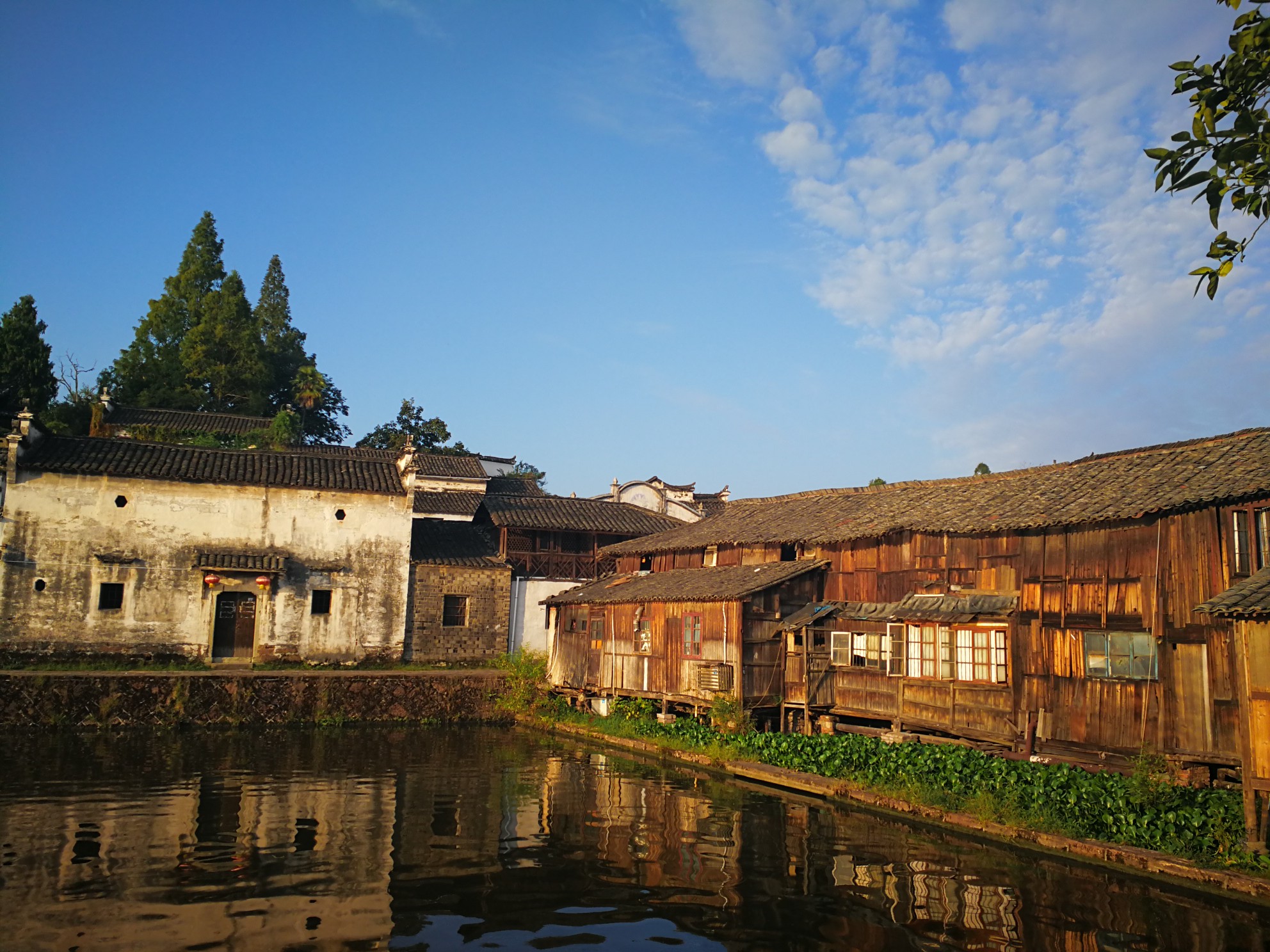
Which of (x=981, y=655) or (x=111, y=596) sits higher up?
(x=111, y=596)

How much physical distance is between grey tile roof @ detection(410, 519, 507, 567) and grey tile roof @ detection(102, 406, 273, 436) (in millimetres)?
14484

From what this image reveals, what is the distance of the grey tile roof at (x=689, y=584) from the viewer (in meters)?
22.2

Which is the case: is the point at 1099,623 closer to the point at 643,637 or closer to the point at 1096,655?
the point at 1096,655

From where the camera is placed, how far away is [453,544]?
34.0 metres

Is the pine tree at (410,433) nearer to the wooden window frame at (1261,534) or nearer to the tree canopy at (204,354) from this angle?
the tree canopy at (204,354)

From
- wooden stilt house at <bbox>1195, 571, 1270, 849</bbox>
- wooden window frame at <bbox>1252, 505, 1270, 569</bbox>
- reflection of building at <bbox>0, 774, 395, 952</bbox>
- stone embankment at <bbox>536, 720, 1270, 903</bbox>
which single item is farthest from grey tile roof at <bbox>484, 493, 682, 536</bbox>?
wooden stilt house at <bbox>1195, 571, 1270, 849</bbox>

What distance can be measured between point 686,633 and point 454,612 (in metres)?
11.8

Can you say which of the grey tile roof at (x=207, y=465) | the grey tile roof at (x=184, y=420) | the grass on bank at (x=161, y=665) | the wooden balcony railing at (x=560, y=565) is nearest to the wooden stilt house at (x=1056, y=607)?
the wooden balcony railing at (x=560, y=565)

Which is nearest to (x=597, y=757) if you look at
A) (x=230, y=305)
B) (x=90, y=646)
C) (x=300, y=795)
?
(x=300, y=795)

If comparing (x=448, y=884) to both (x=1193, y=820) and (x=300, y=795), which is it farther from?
(x=1193, y=820)

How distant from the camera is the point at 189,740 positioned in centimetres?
2347

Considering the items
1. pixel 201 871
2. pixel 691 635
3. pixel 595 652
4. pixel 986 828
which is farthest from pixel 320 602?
pixel 986 828

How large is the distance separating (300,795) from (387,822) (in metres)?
2.97

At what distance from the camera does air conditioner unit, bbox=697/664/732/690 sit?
21.7 metres
